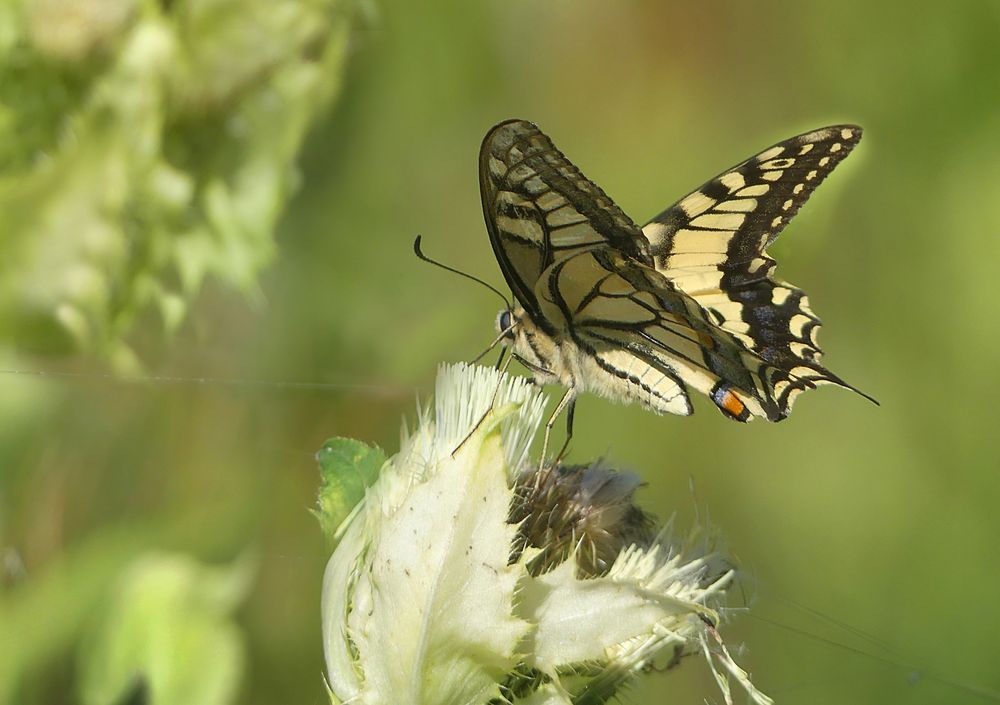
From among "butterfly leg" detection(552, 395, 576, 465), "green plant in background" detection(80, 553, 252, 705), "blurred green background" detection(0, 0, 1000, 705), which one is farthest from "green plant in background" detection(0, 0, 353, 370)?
"butterfly leg" detection(552, 395, 576, 465)

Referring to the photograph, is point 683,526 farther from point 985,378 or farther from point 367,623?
point 985,378

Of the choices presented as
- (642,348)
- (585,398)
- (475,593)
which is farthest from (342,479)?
(585,398)

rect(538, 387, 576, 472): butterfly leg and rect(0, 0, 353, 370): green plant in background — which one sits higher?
rect(0, 0, 353, 370): green plant in background

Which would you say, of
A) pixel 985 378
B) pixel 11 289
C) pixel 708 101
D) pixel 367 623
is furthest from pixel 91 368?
pixel 985 378

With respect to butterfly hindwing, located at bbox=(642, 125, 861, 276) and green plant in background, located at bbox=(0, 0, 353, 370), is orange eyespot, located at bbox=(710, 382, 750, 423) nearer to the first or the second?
butterfly hindwing, located at bbox=(642, 125, 861, 276)

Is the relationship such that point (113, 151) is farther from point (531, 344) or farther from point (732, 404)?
point (732, 404)

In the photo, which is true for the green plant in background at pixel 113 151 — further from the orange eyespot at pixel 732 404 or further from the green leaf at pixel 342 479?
the orange eyespot at pixel 732 404

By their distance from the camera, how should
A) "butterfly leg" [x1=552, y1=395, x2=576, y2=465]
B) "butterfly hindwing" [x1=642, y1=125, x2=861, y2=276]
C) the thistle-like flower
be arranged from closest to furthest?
the thistle-like flower → "butterfly leg" [x1=552, y1=395, x2=576, y2=465] → "butterfly hindwing" [x1=642, y1=125, x2=861, y2=276]
